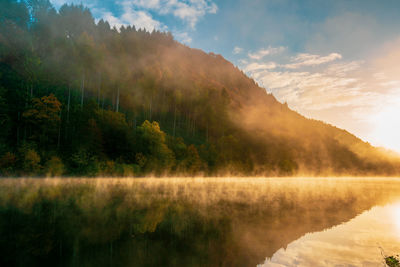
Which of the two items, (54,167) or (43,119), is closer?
(54,167)

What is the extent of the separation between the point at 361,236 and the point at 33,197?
29.6 m

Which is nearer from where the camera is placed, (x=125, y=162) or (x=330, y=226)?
(x=330, y=226)

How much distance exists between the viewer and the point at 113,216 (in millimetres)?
20547

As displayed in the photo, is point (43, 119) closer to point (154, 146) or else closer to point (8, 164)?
point (8, 164)

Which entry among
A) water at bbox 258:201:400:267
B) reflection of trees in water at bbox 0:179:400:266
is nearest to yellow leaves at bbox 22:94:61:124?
reflection of trees in water at bbox 0:179:400:266

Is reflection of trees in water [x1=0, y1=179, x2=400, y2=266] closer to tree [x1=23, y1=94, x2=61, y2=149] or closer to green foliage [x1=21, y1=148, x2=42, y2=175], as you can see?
green foliage [x1=21, y1=148, x2=42, y2=175]

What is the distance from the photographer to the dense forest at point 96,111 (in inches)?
2564

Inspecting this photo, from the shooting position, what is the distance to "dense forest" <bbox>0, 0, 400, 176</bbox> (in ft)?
214

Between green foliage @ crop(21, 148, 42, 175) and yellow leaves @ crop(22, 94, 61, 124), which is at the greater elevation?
yellow leaves @ crop(22, 94, 61, 124)

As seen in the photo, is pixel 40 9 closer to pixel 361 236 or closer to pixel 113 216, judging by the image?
pixel 113 216

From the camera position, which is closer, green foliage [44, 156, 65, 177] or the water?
the water

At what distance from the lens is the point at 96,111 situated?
247ft

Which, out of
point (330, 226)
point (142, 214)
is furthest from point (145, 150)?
point (330, 226)

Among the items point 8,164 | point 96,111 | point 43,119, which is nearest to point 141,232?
point 8,164
